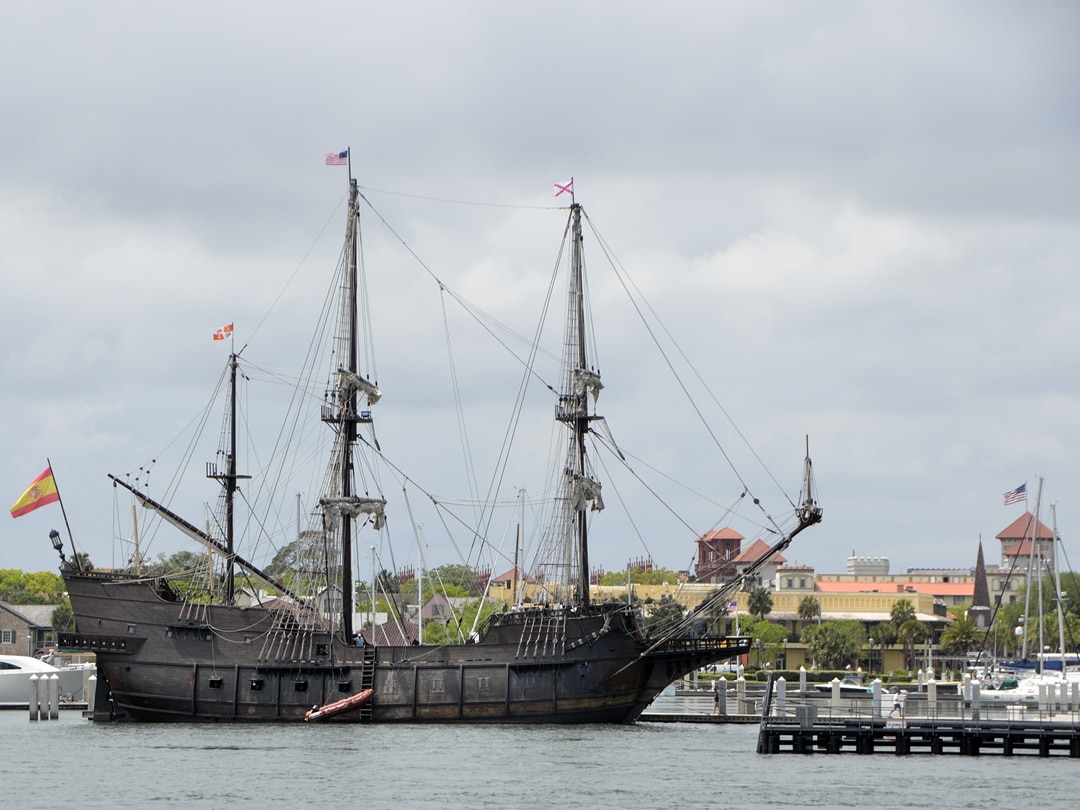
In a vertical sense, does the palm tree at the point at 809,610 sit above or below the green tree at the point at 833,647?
above

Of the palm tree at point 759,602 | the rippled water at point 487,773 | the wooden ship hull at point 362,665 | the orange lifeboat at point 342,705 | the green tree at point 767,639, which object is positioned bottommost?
the rippled water at point 487,773

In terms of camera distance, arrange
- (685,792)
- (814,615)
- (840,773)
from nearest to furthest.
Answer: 1. (685,792)
2. (840,773)
3. (814,615)

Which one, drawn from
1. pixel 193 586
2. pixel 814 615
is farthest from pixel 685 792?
pixel 814 615

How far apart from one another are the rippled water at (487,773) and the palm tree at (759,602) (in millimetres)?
99286

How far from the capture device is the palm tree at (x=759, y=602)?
161m

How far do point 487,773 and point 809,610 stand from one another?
408 ft

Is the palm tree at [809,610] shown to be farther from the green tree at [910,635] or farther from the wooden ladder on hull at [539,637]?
the wooden ladder on hull at [539,637]

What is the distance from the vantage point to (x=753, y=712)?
73.7 metres

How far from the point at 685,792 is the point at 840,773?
19.2ft

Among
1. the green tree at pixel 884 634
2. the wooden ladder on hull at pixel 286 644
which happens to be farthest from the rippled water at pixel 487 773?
the green tree at pixel 884 634

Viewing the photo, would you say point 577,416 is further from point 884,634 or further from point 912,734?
point 884,634

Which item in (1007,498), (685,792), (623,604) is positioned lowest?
(685,792)

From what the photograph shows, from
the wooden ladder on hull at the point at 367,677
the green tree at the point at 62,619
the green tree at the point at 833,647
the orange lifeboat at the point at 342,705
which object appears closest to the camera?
the orange lifeboat at the point at 342,705

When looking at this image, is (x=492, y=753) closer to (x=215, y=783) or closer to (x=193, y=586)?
(x=215, y=783)
